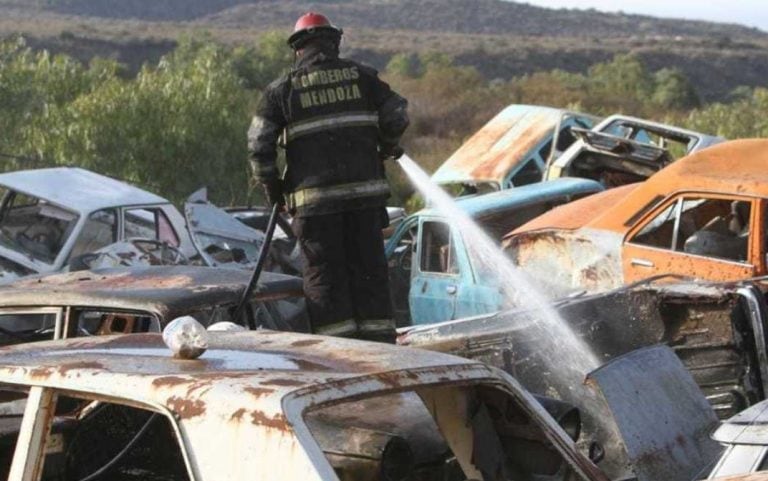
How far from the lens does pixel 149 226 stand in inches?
517

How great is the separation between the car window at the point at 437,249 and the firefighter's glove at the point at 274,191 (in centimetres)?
342

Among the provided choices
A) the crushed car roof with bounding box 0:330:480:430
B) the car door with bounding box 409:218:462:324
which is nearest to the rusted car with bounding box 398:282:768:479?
the crushed car roof with bounding box 0:330:480:430

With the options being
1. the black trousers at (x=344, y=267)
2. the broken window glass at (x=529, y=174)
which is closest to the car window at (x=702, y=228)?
the black trousers at (x=344, y=267)

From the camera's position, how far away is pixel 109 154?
19.6 metres

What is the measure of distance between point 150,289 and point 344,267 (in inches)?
41.9

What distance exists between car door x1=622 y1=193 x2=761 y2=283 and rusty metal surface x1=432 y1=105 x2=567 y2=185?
14.5 ft

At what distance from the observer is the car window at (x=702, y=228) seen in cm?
923

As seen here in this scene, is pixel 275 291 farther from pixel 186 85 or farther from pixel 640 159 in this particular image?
pixel 186 85

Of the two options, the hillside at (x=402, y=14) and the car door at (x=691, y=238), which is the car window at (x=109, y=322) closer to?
the car door at (x=691, y=238)

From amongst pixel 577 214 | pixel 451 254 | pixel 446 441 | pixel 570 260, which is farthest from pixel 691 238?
pixel 446 441

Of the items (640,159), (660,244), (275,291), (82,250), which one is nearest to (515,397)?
(275,291)

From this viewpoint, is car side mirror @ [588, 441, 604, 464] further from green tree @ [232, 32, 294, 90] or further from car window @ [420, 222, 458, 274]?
green tree @ [232, 32, 294, 90]

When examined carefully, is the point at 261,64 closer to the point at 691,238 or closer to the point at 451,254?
the point at 451,254

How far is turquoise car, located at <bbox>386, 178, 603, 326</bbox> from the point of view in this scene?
10578 millimetres
